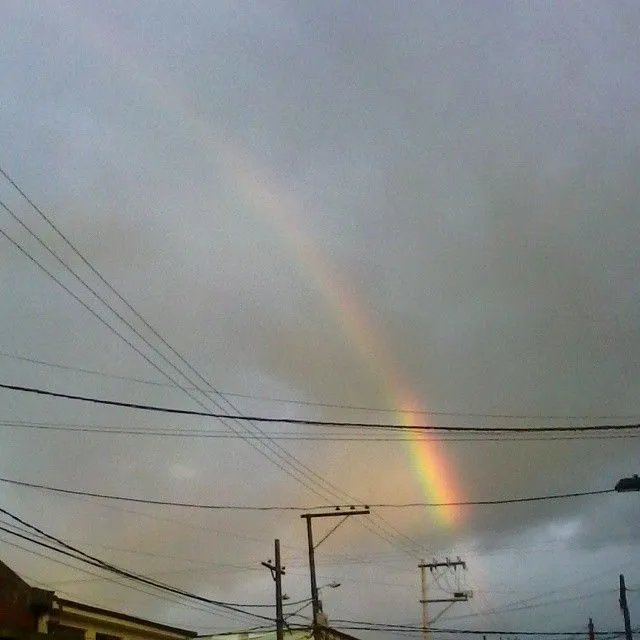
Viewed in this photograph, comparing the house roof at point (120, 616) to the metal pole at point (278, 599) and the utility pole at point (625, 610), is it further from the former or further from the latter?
the utility pole at point (625, 610)

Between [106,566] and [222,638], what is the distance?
34.9m

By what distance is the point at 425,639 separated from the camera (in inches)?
2267

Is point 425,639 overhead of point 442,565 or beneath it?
beneath

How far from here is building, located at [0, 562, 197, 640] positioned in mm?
26375

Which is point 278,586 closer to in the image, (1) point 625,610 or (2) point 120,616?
(2) point 120,616

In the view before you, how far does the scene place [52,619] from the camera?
2938cm

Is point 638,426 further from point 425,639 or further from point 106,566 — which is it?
point 425,639

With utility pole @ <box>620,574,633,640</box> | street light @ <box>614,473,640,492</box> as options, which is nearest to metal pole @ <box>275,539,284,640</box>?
street light @ <box>614,473,640,492</box>

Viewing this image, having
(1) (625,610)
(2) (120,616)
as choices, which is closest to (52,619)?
(2) (120,616)

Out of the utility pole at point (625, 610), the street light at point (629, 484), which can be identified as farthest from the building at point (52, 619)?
the utility pole at point (625, 610)

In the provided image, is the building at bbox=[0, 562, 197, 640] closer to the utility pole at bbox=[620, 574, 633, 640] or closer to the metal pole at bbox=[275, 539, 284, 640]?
the metal pole at bbox=[275, 539, 284, 640]

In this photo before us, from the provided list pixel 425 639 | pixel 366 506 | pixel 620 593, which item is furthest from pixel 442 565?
pixel 366 506

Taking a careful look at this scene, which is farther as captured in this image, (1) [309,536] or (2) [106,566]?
(1) [309,536]

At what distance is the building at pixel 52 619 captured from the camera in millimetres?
26375
